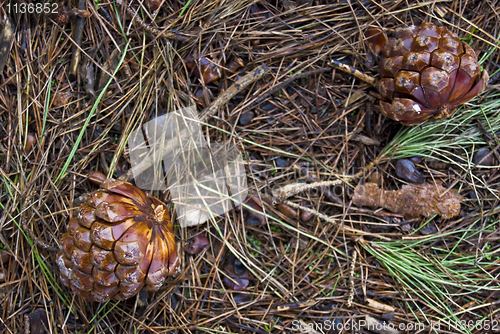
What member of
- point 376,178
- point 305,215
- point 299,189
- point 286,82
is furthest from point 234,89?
point 376,178

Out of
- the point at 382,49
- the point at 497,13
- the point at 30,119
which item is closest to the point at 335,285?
the point at 382,49

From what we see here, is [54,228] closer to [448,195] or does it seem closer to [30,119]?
[30,119]

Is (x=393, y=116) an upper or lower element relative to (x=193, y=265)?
upper

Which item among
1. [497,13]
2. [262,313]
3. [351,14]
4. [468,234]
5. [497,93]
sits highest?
[351,14]

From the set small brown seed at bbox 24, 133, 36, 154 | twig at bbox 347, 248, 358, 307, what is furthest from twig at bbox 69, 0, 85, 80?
twig at bbox 347, 248, 358, 307

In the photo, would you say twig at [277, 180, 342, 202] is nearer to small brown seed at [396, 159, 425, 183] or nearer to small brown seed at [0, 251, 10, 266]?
small brown seed at [396, 159, 425, 183]
